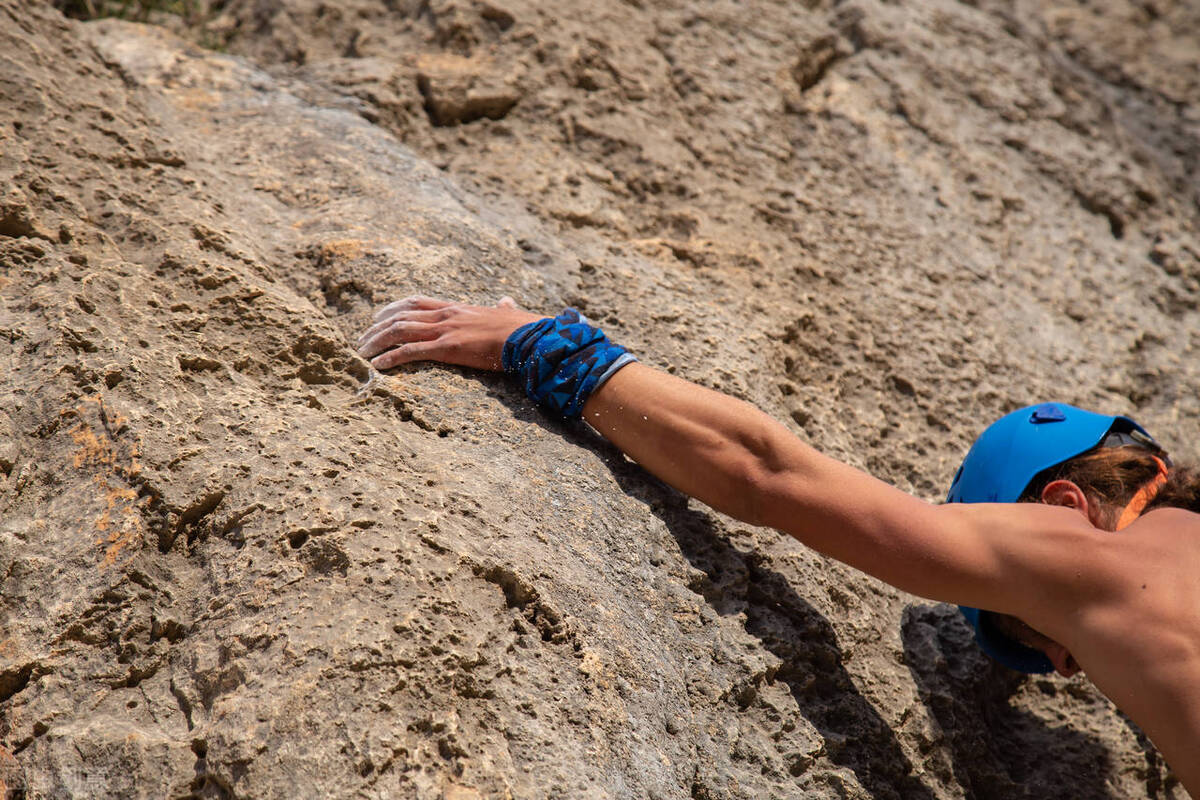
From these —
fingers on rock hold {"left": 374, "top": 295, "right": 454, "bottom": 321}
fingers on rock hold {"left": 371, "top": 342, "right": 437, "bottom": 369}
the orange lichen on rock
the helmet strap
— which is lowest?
the orange lichen on rock

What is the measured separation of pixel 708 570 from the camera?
1.86m

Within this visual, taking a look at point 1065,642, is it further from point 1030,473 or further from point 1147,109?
point 1147,109

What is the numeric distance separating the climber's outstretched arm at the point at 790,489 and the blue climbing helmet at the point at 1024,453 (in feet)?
0.80

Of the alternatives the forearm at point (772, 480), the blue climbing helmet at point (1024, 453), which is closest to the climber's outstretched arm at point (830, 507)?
the forearm at point (772, 480)

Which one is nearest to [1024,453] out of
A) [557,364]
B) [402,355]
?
[557,364]

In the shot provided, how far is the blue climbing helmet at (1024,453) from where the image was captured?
78.3 inches

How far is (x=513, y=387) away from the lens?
1.97 metres

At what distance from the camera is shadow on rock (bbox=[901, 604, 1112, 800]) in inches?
79.3

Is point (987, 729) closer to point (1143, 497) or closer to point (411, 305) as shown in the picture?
point (1143, 497)

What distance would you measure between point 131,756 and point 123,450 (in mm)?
491

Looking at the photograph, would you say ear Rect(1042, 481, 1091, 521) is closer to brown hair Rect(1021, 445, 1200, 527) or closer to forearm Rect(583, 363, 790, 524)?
brown hair Rect(1021, 445, 1200, 527)

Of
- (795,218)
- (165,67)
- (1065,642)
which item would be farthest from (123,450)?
(795,218)

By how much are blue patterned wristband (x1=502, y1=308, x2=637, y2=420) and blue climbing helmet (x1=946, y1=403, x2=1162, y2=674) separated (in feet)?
2.71

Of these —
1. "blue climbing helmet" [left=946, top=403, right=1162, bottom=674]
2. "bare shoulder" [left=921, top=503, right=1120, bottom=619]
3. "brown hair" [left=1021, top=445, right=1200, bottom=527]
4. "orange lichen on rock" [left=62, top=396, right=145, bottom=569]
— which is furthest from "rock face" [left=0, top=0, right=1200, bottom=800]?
"brown hair" [left=1021, top=445, right=1200, bottom=527]
